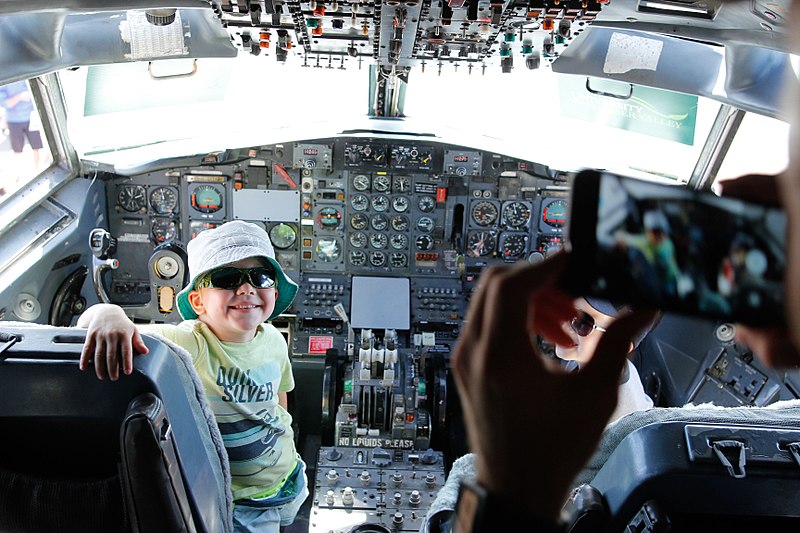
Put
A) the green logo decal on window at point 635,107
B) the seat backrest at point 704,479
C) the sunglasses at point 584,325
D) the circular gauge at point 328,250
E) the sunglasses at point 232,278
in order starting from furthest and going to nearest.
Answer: the circular gauge at point 328,250 < the green logo decal on window at point 635,107 < the sunglasses at point 584,325 < the sunglasses at point 232,278 < the seat backrest at point 704,479

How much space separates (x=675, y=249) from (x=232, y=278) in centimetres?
202

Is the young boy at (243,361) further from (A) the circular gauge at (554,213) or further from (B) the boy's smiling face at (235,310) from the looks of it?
(A) the circular gauge at (554,213)

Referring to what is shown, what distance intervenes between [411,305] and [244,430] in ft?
10.3

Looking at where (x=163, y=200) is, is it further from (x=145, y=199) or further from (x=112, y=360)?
(x=112, y=360)

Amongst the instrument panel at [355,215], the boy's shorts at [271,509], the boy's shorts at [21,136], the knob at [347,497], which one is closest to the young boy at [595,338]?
the boy's shorts at [271,509]

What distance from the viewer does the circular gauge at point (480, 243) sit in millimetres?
5398

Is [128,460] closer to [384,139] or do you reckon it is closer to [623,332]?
[623,332]

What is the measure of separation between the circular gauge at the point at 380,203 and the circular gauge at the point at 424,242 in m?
0.37

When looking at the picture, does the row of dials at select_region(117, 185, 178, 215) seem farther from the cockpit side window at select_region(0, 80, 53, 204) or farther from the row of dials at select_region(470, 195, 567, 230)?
the row of dials at select_region(470, 195, 567, 230)

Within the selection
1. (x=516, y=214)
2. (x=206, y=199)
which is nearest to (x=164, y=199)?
(x=206, y=199)

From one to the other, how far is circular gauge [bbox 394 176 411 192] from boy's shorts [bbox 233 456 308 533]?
308cm

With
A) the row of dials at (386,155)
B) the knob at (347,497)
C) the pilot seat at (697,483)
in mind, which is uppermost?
the pilot seat at (697,483)

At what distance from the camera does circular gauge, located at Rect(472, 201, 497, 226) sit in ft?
17.5

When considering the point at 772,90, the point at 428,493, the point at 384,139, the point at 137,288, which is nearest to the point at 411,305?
the point at 384,139
